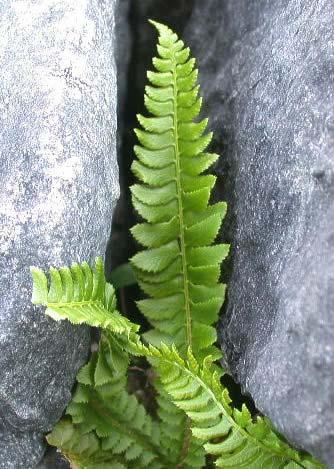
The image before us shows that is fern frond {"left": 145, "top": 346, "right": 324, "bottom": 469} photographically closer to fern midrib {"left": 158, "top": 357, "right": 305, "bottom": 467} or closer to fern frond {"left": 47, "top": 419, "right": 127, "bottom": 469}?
fern midrib {"left": 158, "top": 357, "right": 305, "bottom": 467}

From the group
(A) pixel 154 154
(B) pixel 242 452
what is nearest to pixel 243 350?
(B) pixel 242 452

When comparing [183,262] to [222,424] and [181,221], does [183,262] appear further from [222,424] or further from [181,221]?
[222,424]

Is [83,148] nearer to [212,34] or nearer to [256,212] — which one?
[256,212]

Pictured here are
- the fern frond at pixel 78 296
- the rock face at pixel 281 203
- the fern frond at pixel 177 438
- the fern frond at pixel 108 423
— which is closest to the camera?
the rock face at pixel 281 203

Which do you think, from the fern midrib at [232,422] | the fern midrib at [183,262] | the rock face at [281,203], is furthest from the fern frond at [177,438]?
the fern midrib at [232,422]

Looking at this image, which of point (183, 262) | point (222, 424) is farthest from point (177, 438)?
point (183, 262)

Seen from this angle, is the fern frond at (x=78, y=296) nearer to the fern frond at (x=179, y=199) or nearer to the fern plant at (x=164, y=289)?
the fern plant at (x=164, y=289)
